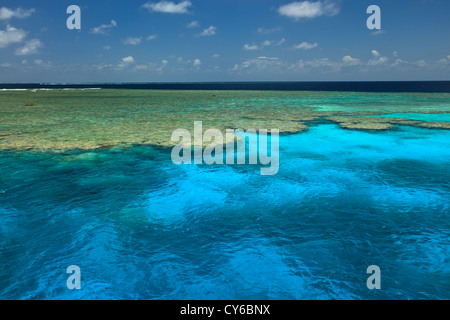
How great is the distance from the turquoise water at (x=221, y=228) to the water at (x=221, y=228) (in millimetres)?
38

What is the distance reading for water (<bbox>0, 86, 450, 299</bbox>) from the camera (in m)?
6.73

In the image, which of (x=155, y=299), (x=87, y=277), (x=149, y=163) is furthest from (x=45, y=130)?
(x=155, y=299)

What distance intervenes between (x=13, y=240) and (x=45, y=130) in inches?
676

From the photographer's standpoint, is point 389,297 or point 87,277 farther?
point 87,277

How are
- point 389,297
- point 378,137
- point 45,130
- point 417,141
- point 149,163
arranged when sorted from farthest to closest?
point 45,130 → point 378,137 → point 417,141 → point 149,163 → point 389,297

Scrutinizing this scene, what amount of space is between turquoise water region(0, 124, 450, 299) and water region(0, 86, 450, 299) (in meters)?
0.04

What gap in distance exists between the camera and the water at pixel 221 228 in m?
6.73

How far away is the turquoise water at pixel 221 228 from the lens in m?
6.72

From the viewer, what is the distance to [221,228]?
9141 millimetres

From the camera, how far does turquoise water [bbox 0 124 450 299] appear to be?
265 inches

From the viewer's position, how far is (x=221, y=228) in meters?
9.14

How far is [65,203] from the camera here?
10.5m

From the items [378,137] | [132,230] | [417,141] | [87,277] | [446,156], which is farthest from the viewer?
[378,137]

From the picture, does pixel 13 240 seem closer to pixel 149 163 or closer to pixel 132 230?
pixel 132 230
